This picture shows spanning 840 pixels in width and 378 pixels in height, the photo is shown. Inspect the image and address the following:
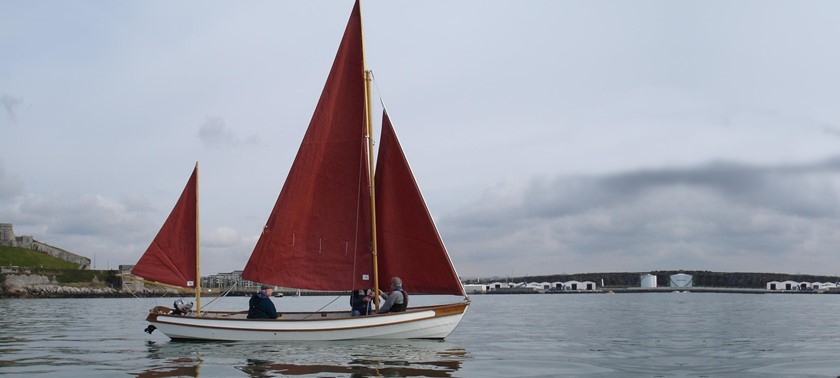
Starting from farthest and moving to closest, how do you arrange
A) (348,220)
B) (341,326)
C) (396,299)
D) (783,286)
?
(783,286) → (348,220) → (396,299) → (341,326)

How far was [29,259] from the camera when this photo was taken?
149625mm

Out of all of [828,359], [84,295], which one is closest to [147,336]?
[828,359]

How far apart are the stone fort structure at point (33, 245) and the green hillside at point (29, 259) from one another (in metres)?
2.25

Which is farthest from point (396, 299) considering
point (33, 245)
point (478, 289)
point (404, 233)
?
point (478, 289)

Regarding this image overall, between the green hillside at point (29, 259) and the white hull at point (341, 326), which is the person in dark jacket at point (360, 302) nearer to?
the white hull at point (341, 326)

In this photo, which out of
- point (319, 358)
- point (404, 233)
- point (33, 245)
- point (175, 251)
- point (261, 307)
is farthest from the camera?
point (33, 245)

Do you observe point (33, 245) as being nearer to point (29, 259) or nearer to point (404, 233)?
point (29, 259)

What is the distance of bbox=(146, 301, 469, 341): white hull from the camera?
29172 mm

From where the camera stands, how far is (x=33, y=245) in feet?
524

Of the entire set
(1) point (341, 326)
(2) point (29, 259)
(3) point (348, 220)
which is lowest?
(1) point (341, 326)

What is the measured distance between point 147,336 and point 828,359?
27.3 m

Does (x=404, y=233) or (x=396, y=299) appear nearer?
(x=396, y=299)

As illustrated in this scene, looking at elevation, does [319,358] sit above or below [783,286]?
above

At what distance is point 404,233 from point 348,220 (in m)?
2.21
